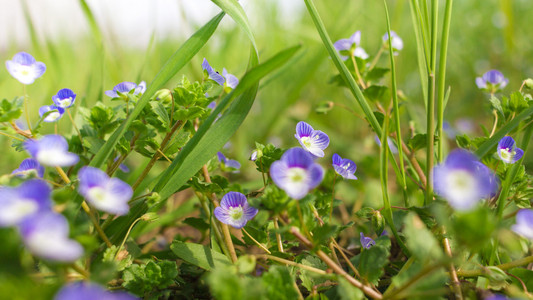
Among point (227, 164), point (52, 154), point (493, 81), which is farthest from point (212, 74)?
point (493, 81)

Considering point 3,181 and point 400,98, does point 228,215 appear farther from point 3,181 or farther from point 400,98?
point 400,98

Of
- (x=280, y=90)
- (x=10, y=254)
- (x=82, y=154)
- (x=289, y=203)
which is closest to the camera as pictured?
(x=10, y=254)

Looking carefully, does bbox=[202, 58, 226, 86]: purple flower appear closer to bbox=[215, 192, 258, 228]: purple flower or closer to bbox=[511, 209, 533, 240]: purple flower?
bbox=[215, 192, 258, 228]: purple flower

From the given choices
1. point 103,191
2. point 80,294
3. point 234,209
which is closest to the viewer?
point 80,294

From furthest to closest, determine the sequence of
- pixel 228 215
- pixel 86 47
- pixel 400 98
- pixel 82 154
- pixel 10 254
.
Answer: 1. pixel 86 47
2. pixel 400 98
3. pixel 82 154
4. pixel 228 215
5. pixel 10 254

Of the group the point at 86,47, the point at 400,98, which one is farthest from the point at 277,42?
the point at 86,47

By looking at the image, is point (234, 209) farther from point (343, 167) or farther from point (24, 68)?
point (24, 68)

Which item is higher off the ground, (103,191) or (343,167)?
(103,191)

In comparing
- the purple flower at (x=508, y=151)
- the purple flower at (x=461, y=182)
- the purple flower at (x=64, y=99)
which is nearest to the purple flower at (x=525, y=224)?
the purple flower at (x=461, y=182)
